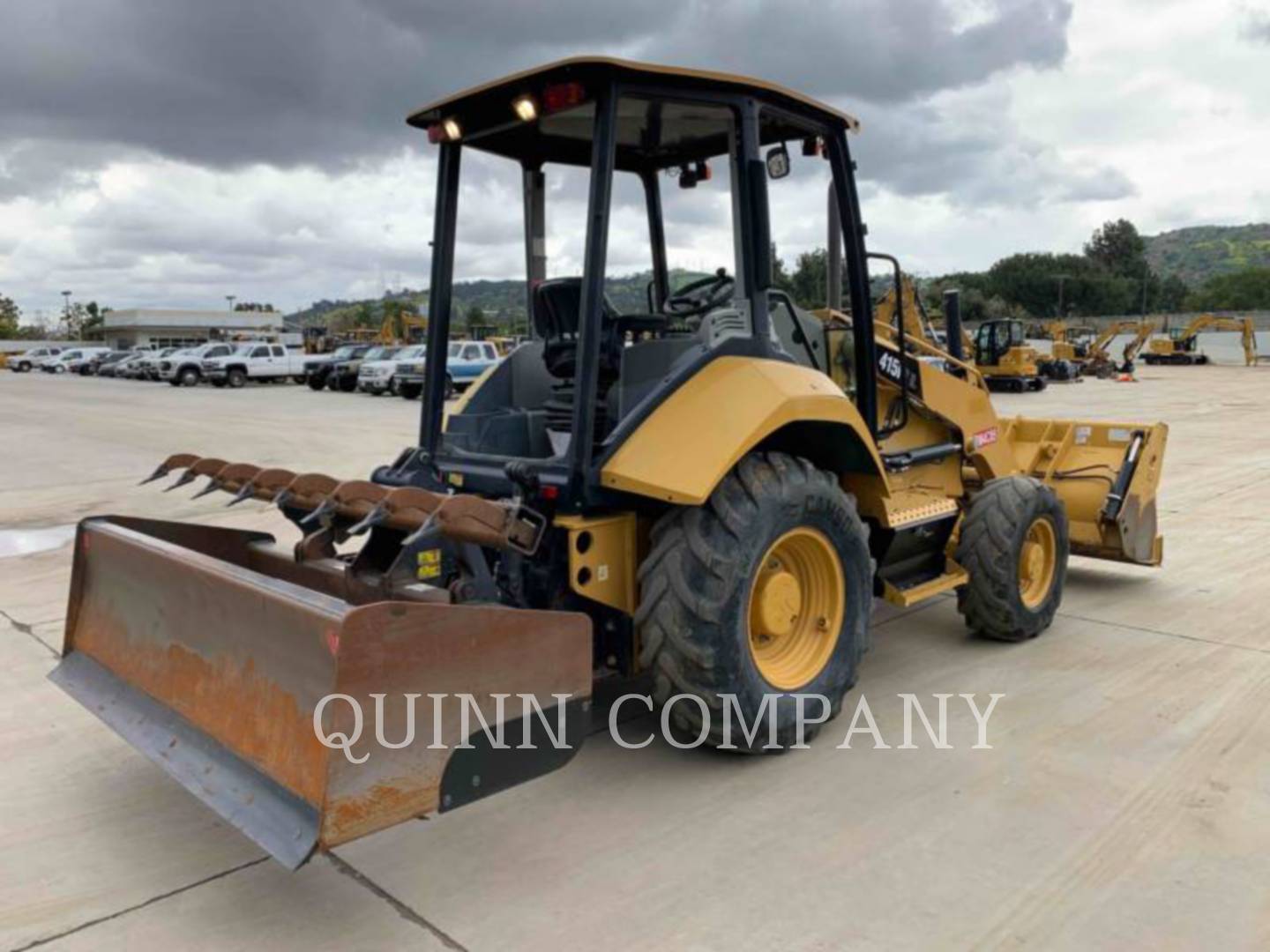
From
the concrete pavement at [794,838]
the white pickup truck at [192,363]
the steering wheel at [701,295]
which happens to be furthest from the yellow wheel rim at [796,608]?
the white pickup truck at [192,363]

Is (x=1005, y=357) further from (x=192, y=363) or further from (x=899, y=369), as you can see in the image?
(x=192, y=363)

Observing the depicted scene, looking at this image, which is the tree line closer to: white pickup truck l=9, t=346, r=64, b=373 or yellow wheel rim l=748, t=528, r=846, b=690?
white pickup truck l=9, t=346, r=64, b=373

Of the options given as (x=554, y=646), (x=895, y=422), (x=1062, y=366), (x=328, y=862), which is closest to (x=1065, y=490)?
(x=895, y=422)

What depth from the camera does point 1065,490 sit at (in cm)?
680

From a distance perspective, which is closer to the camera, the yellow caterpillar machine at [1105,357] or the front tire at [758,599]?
the front tire at [758,599]

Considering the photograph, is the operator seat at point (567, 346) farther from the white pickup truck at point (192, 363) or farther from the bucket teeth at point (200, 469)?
the white pickup truck at point (192, 363)

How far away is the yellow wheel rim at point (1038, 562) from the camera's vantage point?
5.66m

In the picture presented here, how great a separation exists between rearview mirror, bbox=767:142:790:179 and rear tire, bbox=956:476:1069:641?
2.19 m

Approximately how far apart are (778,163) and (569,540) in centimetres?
202

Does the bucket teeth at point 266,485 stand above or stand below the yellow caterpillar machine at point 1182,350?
below

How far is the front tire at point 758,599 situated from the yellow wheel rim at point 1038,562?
5.67 feet

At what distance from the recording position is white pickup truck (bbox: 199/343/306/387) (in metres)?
38.1

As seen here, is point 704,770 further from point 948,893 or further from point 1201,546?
point 1201,546

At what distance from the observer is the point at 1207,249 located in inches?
6796
